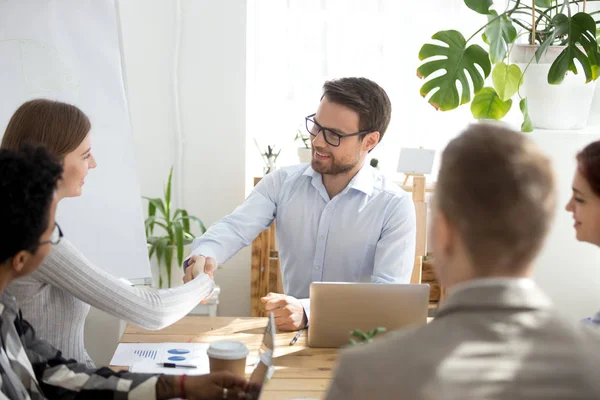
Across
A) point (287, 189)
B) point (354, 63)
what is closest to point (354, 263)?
point (287, 189)

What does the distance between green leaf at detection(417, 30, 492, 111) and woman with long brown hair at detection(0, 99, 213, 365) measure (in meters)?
1.74

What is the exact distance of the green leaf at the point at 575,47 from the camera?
125 inches

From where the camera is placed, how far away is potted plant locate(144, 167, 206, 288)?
3539mm

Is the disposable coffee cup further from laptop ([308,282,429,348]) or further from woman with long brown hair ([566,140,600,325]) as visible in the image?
woman with long brown hair ([566,140,600,325])

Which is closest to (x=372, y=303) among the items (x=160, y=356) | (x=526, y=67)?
(x=160, y=356)

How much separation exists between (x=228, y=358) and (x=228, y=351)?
0.02 m

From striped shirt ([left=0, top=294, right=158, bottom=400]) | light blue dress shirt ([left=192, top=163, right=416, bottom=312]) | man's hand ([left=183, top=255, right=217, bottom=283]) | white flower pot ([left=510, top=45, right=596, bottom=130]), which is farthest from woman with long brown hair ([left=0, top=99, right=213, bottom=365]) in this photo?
white flower pot ([left=510, top=45, right=596, bottom=130])

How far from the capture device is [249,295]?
12.9ft

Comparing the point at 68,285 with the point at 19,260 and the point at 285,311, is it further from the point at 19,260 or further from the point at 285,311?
the point at 285,311

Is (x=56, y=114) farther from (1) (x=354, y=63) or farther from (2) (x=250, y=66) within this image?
(1) (x=354, y=63)

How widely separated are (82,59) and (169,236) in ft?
3.37

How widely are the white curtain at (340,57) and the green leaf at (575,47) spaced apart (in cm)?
88

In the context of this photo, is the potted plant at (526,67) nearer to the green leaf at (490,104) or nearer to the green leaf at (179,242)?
the green leaf at (490,104)

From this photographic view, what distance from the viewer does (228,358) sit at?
163 centimetres
